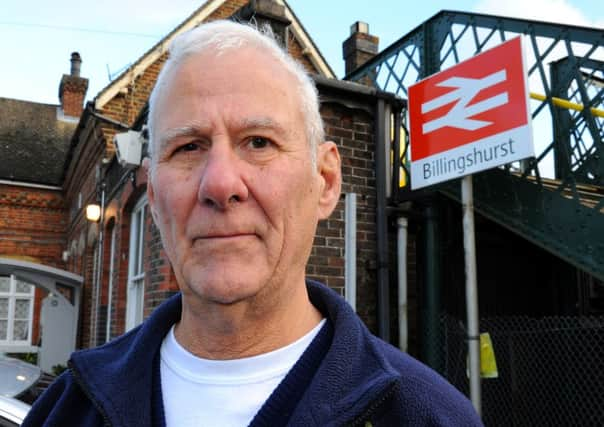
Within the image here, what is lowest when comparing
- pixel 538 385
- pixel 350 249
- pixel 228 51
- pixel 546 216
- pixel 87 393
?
pixel 538 385

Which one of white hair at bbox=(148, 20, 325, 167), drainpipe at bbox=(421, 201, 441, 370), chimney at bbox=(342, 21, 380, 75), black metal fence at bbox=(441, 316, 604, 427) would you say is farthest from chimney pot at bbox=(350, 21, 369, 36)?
white hair at bbox=(148, 20, 325, 167)

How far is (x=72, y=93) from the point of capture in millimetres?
20328

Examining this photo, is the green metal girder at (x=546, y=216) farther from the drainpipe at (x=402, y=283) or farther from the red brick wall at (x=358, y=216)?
the red brick wall at (x=358, y=216)

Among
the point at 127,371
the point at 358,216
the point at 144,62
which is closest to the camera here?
the point at 127,371

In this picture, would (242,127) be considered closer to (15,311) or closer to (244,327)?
(244,327)

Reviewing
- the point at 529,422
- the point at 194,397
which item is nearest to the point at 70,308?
the point at 529,422

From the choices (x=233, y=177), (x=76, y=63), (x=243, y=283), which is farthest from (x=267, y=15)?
(x=76, y=63)

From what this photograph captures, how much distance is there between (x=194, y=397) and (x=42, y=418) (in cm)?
49

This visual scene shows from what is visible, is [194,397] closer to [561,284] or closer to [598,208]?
[598,208]

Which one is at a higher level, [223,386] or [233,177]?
[233,177]

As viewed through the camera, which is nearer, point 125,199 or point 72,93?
point 125,199

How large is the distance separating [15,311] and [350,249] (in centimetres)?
1597

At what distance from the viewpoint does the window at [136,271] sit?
7.01 m

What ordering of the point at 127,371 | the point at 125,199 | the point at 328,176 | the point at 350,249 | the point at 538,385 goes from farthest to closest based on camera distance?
1. the point at 125,199
2. the point at 538,385
3. the point at 350,249
4. the point at 328,176
5. the point at 127,371
